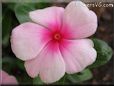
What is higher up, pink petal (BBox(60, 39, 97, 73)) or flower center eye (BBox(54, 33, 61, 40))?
flower center eye (BBox(54, 33, 61, 40))

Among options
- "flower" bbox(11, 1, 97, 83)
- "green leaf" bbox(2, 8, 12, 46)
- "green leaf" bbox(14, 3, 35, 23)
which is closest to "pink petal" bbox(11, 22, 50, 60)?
"flower" bbox(11, 1, 97, 83)

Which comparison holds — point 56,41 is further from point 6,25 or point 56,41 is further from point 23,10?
point 6,25

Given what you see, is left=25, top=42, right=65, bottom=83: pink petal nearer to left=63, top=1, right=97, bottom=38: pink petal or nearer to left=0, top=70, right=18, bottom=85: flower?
left=63, top=1, right=97, bottom=38: pink petal

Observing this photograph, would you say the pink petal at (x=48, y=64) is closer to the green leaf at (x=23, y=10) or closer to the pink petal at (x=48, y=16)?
the pink petal at (x=48, y=16)

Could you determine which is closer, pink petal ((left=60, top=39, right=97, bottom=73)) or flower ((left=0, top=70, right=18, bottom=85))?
pink petal ((left=60, top=39, right=97, bottom=73))

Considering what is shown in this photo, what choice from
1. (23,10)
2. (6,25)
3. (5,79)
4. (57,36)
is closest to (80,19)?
(57,36)

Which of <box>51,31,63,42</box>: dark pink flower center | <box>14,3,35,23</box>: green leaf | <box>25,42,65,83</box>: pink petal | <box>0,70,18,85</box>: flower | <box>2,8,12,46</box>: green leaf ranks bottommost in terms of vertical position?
<box>0,70,18,85</box>: flower

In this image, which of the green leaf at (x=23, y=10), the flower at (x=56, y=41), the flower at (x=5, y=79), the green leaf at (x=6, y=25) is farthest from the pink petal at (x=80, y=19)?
the green leaf at (x=6, y=25)
